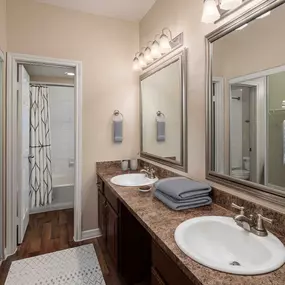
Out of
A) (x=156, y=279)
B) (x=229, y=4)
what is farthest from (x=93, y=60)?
(x=156, y=279)

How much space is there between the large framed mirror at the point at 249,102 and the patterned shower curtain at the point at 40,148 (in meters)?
2.83

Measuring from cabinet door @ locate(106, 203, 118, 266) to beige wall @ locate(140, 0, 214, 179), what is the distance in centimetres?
73

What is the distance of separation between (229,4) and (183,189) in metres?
1.09

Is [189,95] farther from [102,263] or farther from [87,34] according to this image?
[102,263]

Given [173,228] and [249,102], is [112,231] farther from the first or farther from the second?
[249,102]

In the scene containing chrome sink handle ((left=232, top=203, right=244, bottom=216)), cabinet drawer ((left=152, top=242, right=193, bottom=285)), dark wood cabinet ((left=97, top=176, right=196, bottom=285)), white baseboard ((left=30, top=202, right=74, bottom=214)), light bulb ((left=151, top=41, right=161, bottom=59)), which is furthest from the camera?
white baseboard ((left=30, top=202, right=74, bottom=214))

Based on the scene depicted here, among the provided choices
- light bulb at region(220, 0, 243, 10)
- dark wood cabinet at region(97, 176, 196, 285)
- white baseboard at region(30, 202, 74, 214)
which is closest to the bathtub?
white baseboard at region(30, 202, 74, 214)

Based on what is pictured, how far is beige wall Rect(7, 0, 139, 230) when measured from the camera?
220 cm

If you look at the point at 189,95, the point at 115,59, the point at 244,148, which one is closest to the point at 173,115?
the point at 189,95

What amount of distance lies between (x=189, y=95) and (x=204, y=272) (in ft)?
4.14

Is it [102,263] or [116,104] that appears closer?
[102,263]

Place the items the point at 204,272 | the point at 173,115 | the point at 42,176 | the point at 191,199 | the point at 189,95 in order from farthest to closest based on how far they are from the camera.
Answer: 1. the point at 42,176
2. the point at 173,115
3. the point at 189,95
4. the point at 191,199
5. the point at 204,272

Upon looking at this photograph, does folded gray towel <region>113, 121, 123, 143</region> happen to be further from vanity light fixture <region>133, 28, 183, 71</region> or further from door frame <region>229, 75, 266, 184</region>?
door frame <region>229, 75, 266, 184</region>

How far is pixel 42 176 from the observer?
340cm
